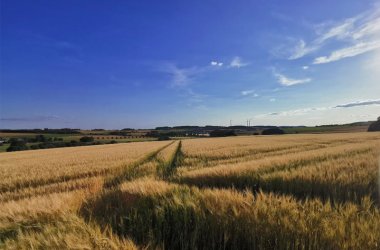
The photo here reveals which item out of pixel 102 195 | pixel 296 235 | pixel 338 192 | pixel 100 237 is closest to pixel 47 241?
pixel 100 237

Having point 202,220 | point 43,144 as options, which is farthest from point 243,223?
point 43,144

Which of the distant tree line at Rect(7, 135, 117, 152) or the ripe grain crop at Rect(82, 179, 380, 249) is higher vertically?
the ripe grain crop at Rect(82, 179, 380, 249)

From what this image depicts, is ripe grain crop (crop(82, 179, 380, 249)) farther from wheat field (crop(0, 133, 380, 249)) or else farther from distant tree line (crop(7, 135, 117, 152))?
distant tree line (crop(7, 135, 117, 152))

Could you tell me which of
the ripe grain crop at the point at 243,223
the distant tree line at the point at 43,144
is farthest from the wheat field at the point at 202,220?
the distant tree line at the point at 43,144

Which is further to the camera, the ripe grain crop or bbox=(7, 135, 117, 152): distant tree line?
bbox=(7, 135, 117, 152): distant tree line

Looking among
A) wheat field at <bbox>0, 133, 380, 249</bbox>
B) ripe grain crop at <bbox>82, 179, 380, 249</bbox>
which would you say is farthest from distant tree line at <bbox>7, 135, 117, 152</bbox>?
ripe grain crop at <bbox>82, 179, 380, 249</bbox>

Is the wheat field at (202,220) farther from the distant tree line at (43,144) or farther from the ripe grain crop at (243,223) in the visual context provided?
the distant tree line at (43,144)

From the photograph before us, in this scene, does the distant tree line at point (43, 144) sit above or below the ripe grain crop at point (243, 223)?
below

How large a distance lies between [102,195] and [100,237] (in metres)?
3.58

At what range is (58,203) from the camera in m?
5.23

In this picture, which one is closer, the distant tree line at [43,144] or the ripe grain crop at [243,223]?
the ripe grain crop at [243,223]

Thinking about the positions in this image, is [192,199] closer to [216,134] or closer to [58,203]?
[58,203]

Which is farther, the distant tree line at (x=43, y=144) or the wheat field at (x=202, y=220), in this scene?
the distant tree line at (x=43, y=144)

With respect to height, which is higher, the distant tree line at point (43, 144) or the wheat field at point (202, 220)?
the wheat field at point (202, 220)
